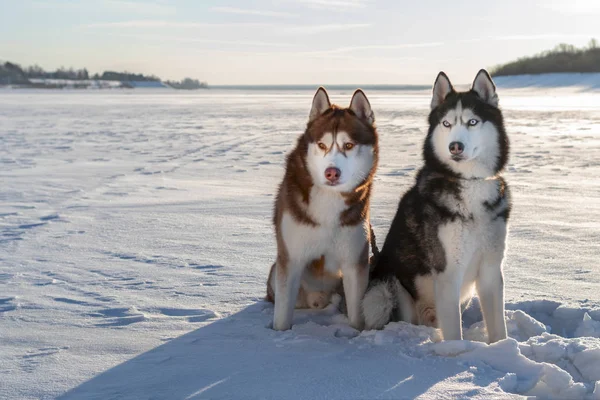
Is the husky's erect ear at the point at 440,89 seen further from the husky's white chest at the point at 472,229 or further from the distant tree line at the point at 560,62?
the distant tree line at the point at 560,62

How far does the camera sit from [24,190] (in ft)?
27.2

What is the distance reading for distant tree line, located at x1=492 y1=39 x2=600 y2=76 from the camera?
172 feet

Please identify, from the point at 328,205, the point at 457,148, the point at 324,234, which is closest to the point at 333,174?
the point at 328,205

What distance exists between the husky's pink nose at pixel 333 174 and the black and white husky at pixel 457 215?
21.8 inches

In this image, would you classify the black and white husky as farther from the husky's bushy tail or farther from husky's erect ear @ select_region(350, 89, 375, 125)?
husky's erect ear @ select_region(350, 89, 375, 125)

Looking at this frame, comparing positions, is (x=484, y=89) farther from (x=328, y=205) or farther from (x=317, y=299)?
(x=317, y=299)

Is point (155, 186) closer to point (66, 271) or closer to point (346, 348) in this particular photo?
point (66, 271)

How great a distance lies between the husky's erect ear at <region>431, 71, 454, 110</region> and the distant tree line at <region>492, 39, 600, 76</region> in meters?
54.3

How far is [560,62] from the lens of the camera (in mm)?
54969

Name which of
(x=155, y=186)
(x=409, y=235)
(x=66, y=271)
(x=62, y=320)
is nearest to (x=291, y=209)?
(x=409, y=235)

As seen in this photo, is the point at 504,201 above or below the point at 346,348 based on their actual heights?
above

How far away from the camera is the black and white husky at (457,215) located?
3.30 metres

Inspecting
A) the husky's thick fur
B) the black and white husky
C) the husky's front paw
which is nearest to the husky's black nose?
the black and white husky

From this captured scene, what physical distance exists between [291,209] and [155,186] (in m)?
5.64
